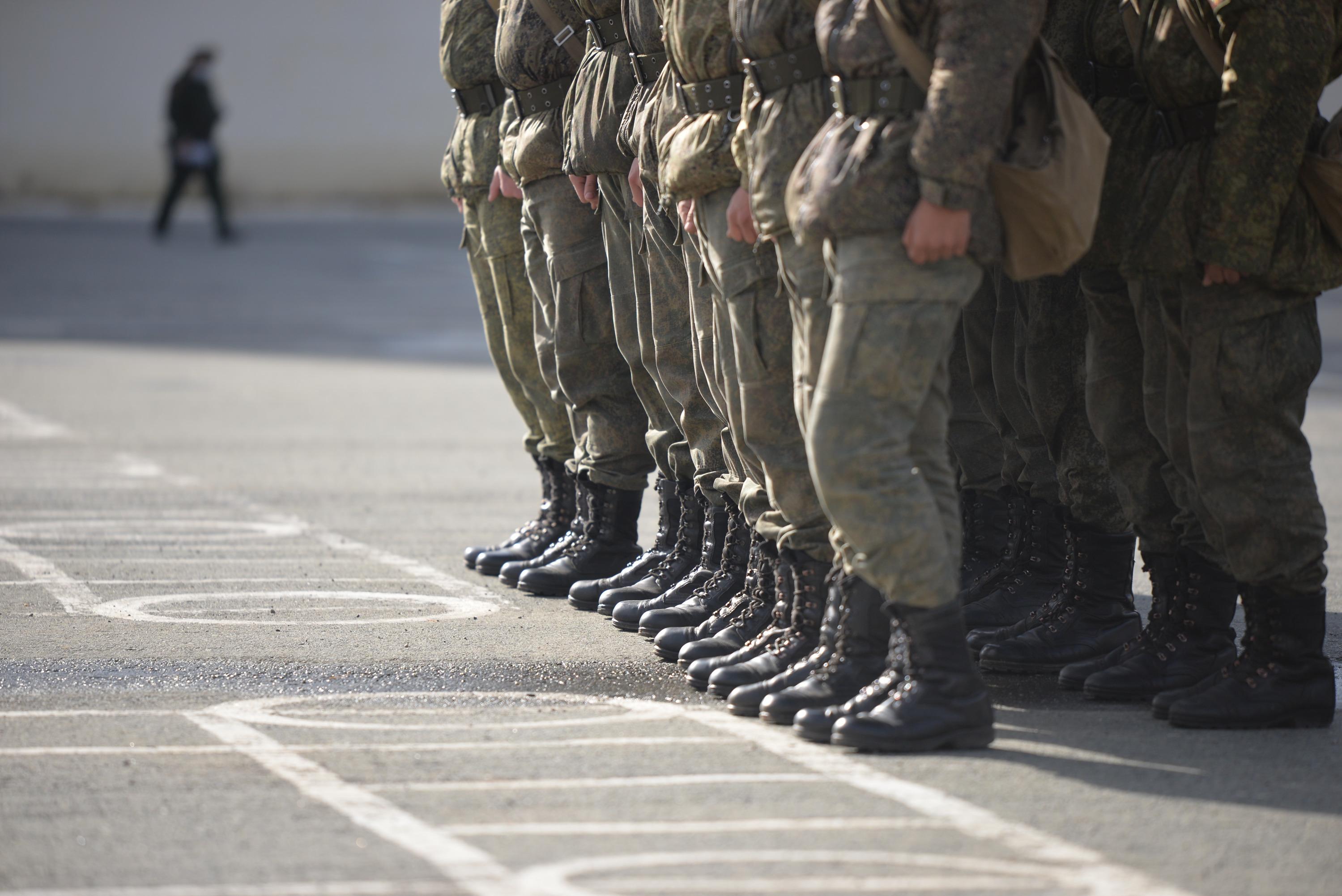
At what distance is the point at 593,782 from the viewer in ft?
13.6

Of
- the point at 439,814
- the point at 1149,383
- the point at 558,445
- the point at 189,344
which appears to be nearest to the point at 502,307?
the point at 558,445

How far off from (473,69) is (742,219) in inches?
110

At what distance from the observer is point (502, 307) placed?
7.36 meters

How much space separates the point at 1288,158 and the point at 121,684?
3.23 metres

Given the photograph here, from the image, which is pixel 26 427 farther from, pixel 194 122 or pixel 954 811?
pixel 194 122

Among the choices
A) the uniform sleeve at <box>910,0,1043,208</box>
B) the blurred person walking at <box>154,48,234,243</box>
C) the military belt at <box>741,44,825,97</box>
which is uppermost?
the blurred person walking at <box>154,48,234,243</box>

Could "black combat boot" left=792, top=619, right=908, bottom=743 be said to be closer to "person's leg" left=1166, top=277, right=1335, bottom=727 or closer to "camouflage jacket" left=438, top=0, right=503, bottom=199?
"person's leg" left=1166, top=277, right=1335, bottom=727

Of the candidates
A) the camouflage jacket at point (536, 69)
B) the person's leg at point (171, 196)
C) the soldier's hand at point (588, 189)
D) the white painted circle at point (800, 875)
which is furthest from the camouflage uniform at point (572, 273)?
the person's leg at point (171, 196)

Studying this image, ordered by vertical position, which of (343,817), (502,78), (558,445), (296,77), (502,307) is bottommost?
(343,817)

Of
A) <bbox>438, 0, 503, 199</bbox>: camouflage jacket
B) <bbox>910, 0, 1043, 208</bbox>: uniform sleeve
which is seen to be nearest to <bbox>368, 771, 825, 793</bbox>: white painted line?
<bbox>910, 0, 1043, 208</bbox>: uniform sleeve

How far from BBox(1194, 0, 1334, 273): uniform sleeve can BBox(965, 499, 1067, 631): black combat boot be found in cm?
133

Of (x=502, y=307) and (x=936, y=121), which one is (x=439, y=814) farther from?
(x=502, y=307)

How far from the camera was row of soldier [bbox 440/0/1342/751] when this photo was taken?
14.0ft

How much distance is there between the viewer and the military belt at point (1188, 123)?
4676 millimetres
